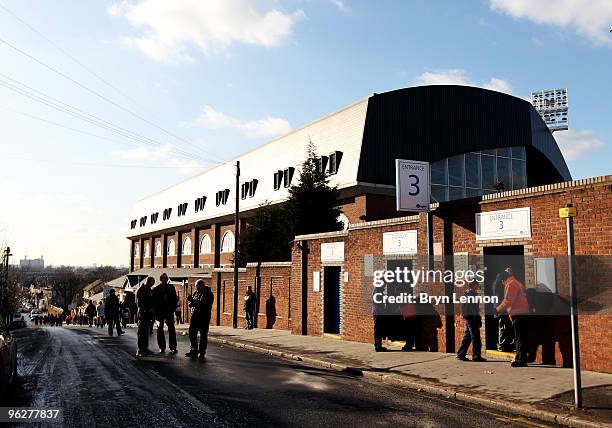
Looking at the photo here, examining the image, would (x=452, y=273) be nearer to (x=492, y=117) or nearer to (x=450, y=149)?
(x=450, y=149)

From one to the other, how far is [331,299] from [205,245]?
3767 cm

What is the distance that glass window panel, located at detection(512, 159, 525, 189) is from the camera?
3566cm

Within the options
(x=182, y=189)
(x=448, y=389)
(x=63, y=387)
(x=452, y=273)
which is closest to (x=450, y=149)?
(x=452, y=273)

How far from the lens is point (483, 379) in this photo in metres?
9.54

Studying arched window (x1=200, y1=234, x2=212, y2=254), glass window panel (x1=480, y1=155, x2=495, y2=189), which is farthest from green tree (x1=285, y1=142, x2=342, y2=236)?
arched window (x1=200, y1=234, x2=212, y2=254)

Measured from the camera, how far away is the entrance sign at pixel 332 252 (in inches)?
679

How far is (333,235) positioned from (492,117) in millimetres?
21775

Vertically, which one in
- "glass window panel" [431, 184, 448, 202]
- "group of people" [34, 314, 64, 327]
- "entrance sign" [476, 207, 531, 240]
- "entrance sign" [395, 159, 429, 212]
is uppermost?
"glass window panel" [431, 184, 448, 202]

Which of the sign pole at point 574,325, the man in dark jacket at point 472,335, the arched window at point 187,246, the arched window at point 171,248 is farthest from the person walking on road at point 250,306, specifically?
the arched window at point 171,248

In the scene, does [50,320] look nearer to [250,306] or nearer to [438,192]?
[250,306]

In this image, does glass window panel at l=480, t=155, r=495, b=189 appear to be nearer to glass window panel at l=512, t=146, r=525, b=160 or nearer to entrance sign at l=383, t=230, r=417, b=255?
glass window panel at l=512, t=146, r=525, b=160

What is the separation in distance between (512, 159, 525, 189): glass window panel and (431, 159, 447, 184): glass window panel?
5.81 metres

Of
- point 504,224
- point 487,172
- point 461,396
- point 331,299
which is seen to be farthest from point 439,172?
point 461,396

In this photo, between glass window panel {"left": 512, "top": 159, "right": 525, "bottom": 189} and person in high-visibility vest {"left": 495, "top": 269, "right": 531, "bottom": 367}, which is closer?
person in high-visibility vest {"left": 495, "top": 269, "right": 531, "bottom": 367}
